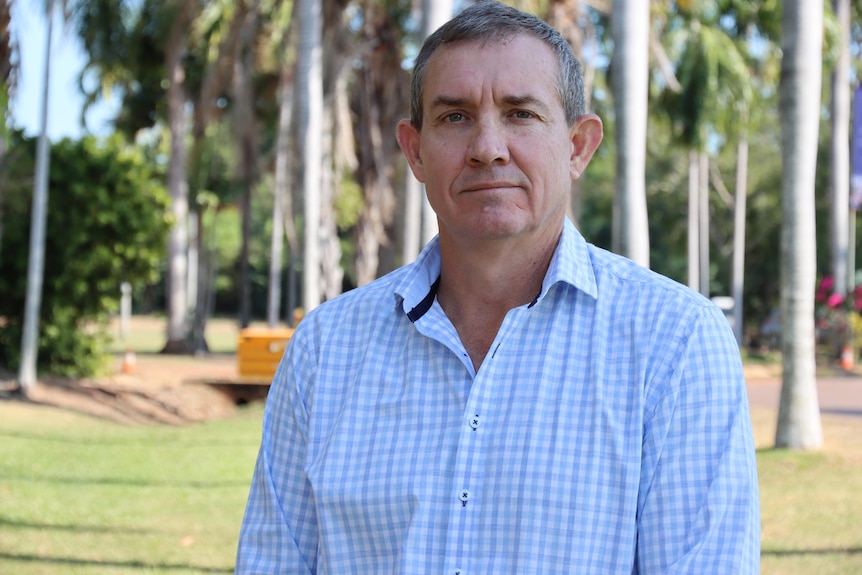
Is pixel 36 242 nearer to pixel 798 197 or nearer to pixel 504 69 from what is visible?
pixel 798 197

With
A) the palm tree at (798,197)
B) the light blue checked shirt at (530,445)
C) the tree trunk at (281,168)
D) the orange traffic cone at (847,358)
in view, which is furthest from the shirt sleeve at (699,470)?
the tree trunk at (281,168)

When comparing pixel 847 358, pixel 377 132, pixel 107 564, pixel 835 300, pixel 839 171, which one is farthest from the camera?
pixel 839 171

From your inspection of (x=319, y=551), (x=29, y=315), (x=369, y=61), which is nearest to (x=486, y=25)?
(x=319, y=551)

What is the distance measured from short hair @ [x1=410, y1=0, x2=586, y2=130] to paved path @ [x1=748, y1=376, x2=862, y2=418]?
13.2 m

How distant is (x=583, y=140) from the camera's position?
91.2 inches

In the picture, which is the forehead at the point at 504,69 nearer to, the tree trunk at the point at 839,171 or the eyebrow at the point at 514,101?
the eyebrow at the point at 514,101

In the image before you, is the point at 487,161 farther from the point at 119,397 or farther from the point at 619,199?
the point at 119,397

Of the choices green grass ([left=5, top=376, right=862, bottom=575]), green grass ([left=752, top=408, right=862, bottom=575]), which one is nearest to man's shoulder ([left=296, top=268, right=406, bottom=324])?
green grass ([left=5, top=376, right=862, bottom=575])

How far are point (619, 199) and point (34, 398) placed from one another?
11.3 m

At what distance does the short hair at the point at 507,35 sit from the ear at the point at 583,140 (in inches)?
1.1

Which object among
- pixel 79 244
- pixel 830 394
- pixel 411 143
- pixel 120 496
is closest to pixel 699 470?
pixel 411 143

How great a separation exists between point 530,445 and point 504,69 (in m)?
0.70

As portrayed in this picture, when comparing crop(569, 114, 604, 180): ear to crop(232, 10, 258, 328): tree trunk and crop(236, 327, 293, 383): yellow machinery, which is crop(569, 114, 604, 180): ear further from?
crop(232, 10, 258, 328): tree trunk

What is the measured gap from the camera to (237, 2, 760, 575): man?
1.89 meters
